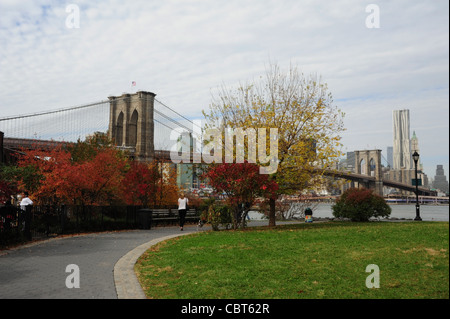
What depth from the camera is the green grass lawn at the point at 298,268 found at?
5371mm

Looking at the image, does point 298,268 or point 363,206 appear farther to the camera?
point 363,206

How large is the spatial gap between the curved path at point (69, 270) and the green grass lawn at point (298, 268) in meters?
0.40

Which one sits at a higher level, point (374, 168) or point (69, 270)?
point (374, 168)

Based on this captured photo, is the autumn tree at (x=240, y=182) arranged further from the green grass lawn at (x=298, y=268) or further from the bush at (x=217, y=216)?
the green grass lawn at (x=298, y=268)

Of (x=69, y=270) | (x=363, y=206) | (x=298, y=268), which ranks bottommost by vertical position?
(x=69, y=270)

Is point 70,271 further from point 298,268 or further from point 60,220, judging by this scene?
point 60,220

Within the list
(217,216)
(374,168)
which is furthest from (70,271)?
(374,168)

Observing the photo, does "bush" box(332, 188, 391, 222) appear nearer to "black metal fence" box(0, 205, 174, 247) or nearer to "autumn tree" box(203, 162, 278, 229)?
"autumn tree" box(203, 162, 278, 229)

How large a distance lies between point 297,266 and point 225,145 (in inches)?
377

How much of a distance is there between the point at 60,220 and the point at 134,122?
39.7 m

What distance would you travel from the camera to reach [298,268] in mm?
7016
